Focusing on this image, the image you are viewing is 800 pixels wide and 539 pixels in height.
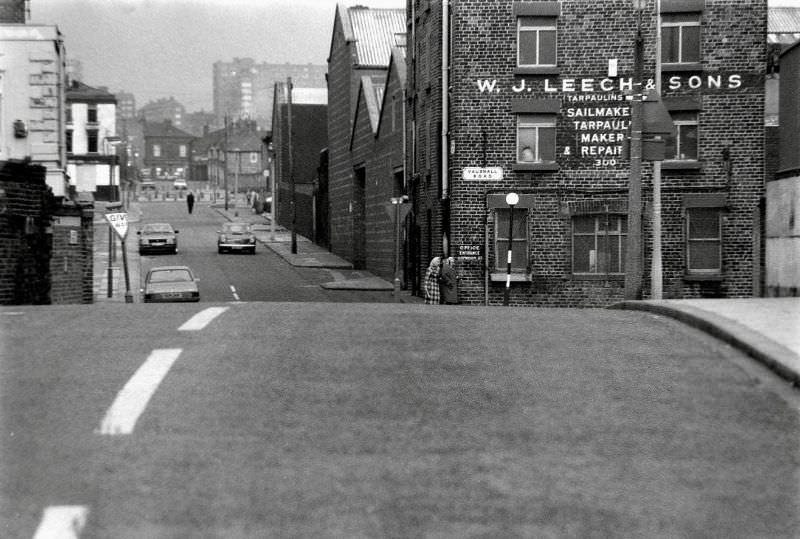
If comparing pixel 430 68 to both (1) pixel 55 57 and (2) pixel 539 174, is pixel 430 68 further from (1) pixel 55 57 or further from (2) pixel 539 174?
(1) pixel 55 57

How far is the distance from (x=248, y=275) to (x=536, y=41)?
19323 millimetres

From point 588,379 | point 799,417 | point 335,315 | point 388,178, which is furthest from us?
point 388,178

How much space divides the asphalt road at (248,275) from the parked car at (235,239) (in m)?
0.46

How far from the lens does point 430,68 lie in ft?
126

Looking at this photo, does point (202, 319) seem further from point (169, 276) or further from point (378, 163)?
point (378, 163)

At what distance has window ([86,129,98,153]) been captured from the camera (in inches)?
3804

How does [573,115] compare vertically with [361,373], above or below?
above

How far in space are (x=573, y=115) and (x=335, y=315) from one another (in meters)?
23.7

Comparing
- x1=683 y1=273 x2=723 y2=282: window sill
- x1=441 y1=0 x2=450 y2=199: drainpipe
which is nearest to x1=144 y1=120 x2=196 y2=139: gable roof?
x1=441 y1=0 x2=450 y2=199: drainpipe

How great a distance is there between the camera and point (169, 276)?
119 feet

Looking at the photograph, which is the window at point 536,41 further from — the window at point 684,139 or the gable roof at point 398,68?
the gable roof at point 398,68

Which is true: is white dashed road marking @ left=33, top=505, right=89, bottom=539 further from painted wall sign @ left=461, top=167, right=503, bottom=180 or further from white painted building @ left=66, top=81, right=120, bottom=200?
white painted building @ left=66, top=81, right=120, bottom=200

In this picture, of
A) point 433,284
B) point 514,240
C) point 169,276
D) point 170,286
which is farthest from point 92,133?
point 433,284

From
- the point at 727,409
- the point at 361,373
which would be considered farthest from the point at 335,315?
the point at 727,409
